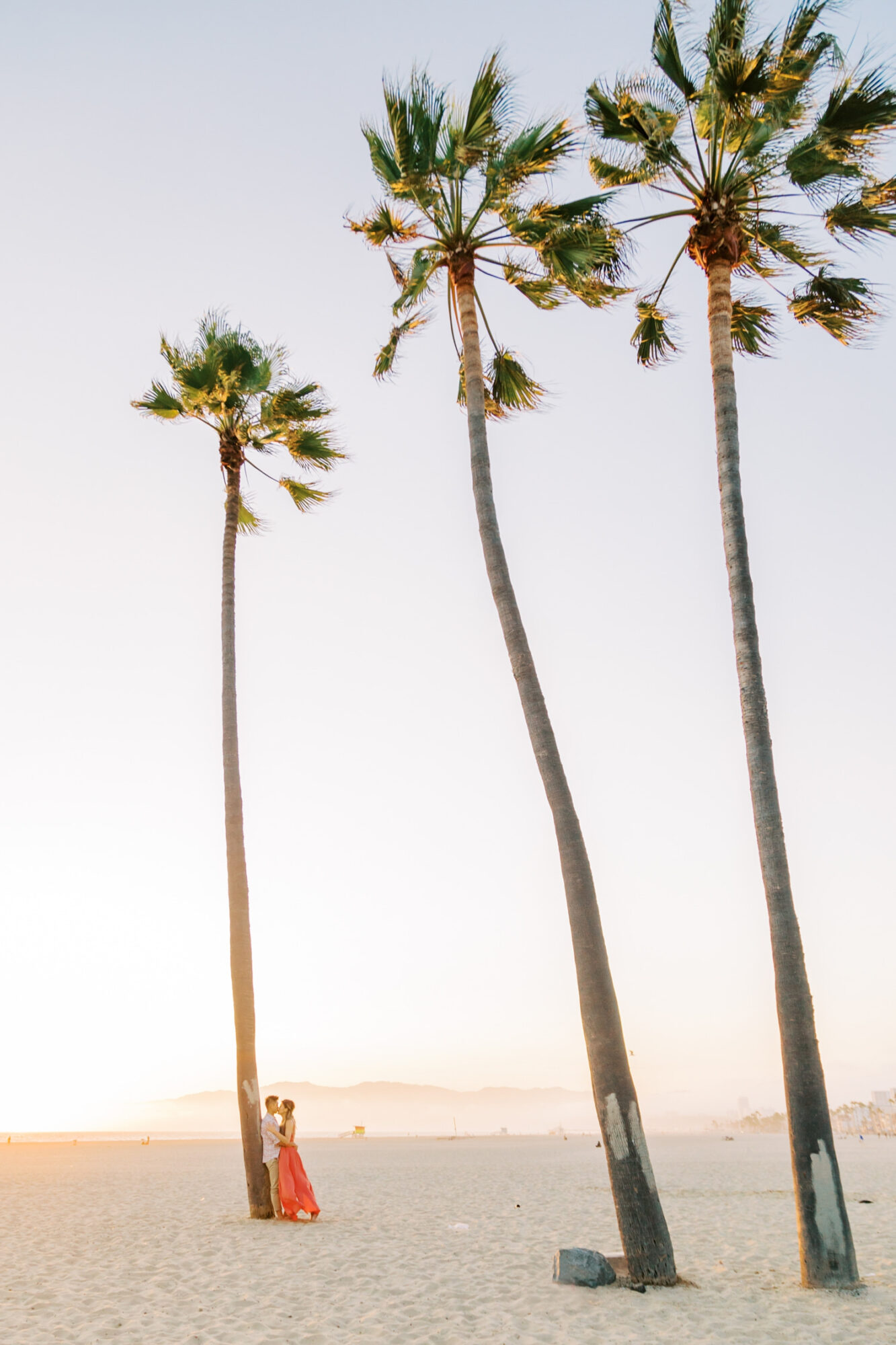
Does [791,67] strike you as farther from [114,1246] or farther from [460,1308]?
[114,1246]

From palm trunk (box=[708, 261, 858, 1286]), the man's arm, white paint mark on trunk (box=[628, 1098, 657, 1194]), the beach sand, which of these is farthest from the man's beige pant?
palm trunk (box=[708, 261, 858, 1286])

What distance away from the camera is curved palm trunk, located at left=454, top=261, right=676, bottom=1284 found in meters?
8.70

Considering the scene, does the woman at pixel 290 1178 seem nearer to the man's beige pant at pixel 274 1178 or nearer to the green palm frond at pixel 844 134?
the man's beige pant at pixel 274 1178

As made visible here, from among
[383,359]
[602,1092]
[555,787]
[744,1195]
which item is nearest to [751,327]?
[383,359]

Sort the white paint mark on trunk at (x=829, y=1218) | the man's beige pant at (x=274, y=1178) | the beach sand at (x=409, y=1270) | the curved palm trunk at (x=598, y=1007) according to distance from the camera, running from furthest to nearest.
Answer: the man's beige pant at (x=274, y=1178)
the curved palm trunk at (x=598, y=1007)
the white paint mark on trunk at (x=829, y=1218)
the beach sand at (x=409, y=1270)

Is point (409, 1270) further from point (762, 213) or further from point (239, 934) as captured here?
point (762, 213)

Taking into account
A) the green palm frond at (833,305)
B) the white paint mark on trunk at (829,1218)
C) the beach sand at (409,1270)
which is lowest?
the beach sand at (409,1270)

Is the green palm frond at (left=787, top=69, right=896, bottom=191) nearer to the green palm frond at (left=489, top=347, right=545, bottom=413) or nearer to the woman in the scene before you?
the green palm frond at (left=489, top=347, right=545, bottom=413)

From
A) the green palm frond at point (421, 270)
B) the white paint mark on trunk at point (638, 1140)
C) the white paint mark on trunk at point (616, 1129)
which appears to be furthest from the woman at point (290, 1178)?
the green palm frond at point (421, 270)

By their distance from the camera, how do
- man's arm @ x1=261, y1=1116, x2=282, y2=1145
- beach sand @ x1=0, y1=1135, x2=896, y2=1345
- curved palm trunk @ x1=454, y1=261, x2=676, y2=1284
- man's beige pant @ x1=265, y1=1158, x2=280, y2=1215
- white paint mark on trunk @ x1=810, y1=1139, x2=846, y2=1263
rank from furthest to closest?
man's beige pant @ x1=265, y1=1158, x2=280, y2=1215
man's arm @ x1=261, y1=1116, x2=282, y2=1145
curved palm trunk @ x1=454, y1=261, x2=676, y2=1284
white paint mark on trunk @ x1=810, y1=1139, x2=846, y2=1263
beach sand @ x1=0, y1=1135, x2=896, y2=1345

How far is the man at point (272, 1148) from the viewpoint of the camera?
1305cm

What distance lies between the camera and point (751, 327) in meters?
13.2

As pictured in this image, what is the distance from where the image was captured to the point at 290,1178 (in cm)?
1329

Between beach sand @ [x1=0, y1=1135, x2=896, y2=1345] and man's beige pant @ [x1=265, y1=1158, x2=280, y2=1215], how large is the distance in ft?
1.98
